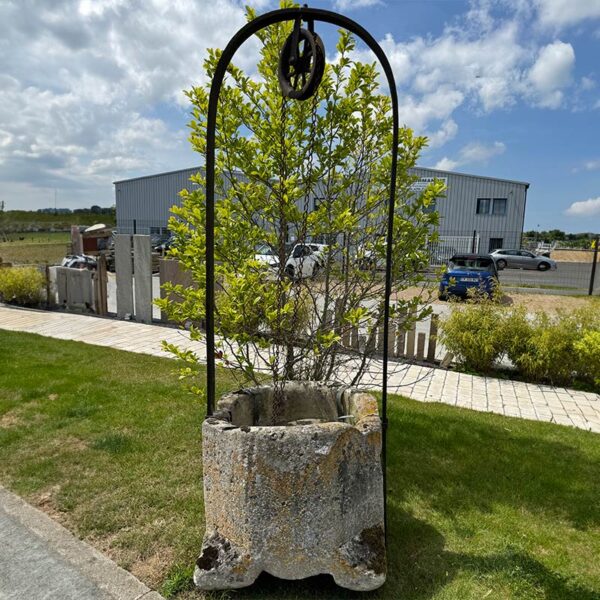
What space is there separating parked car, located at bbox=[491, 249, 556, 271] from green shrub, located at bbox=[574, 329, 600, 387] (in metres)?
20.7

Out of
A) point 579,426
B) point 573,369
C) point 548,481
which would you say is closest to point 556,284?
point 573,369

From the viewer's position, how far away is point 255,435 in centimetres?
208

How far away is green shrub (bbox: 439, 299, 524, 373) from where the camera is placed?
6.28 m

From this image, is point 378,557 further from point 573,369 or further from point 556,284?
point 556,284

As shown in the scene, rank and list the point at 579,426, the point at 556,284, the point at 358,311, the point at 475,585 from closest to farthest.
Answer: the point at 475,585, the point at 358,311, the point at 579,426, the point at 556,284

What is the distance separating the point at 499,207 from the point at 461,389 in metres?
27.7

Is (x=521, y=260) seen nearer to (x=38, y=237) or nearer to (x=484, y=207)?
(x=484, y=207)

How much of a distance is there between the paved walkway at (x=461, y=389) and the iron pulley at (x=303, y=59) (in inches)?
84.3

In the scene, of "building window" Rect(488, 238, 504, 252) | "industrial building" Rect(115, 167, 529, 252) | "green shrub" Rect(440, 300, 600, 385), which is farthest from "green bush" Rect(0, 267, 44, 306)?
"building window" Rect(488, 238, 504, 252)

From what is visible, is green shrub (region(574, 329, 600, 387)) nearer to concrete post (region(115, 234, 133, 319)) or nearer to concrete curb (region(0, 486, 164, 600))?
concrete curb (region(0, 486, 164, 600))

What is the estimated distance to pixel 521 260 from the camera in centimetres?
2556

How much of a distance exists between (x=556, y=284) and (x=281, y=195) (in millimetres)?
20211

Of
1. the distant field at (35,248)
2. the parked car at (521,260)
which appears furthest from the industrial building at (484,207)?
the distant field at (35,248)

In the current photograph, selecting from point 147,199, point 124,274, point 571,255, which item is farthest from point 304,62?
point 571,255
